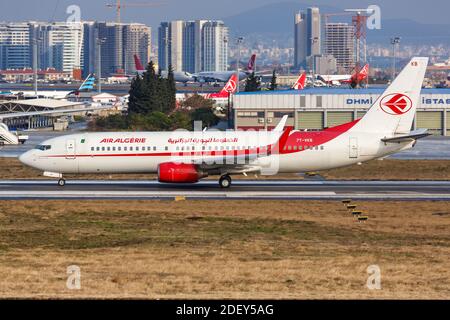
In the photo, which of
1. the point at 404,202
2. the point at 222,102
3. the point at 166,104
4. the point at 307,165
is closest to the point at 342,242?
the point at 404,202

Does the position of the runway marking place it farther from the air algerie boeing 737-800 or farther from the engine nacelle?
the engine nacelle

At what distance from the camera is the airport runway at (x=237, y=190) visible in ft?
176

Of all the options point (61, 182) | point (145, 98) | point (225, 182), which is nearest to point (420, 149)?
point (225, 182)

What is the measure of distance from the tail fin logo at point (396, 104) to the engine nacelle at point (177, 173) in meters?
11.8

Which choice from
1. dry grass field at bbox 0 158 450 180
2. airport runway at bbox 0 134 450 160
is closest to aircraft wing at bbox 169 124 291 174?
dry grass field at bbox 0 158 450 180

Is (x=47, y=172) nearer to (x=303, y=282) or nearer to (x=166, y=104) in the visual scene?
(x=303, y=282)

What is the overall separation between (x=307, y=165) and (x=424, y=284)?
27.7m

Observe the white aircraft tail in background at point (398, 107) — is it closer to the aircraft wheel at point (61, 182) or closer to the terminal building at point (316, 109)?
the aircraft wheel at point (61, 182)

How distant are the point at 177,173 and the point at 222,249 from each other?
62.3 feet

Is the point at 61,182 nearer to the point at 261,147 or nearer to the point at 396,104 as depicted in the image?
the point at 261,147

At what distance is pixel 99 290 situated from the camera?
28484 mm

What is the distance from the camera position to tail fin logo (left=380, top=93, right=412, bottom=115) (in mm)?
57562

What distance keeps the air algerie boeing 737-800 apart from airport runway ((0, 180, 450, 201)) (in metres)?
1.27

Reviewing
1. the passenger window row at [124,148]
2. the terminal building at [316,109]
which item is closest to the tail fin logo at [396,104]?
the passenger window row at [124,148]
